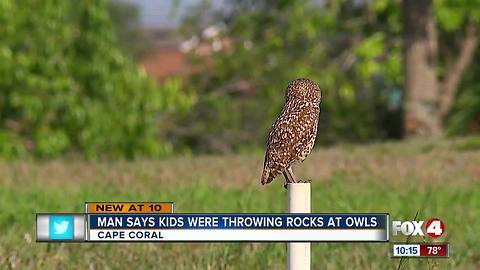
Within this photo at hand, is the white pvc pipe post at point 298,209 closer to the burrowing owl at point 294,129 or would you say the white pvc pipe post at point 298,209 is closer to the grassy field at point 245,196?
the burrowing owl at point 294,129

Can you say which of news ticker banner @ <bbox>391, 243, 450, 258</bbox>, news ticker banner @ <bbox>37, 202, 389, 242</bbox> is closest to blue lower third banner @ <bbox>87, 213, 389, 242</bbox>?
news ticker banner @ <bbox>37, 202, 389, 242</bbox>

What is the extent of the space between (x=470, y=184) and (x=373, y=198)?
5.04ft

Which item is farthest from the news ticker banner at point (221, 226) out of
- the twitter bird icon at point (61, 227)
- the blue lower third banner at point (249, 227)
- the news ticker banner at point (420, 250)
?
the news ticker banner at point (420, 250)

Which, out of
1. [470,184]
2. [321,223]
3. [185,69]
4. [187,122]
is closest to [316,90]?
[321,223]

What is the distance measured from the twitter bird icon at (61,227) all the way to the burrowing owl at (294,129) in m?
0.91

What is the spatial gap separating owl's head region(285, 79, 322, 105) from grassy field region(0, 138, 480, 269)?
128 cm

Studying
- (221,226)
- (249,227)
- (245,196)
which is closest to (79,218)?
(221,226)

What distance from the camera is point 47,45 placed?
18.0 meters

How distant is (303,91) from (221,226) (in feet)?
2.23

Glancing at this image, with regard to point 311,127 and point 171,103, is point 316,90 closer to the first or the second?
point 311,127

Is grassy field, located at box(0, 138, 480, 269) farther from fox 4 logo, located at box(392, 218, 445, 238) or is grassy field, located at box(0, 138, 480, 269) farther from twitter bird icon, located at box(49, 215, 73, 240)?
twitter bird icon, located at box(49, 215, 73, 240)

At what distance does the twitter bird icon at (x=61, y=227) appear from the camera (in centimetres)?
480

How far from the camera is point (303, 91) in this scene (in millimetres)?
4711

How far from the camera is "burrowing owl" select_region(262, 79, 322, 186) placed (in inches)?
186
